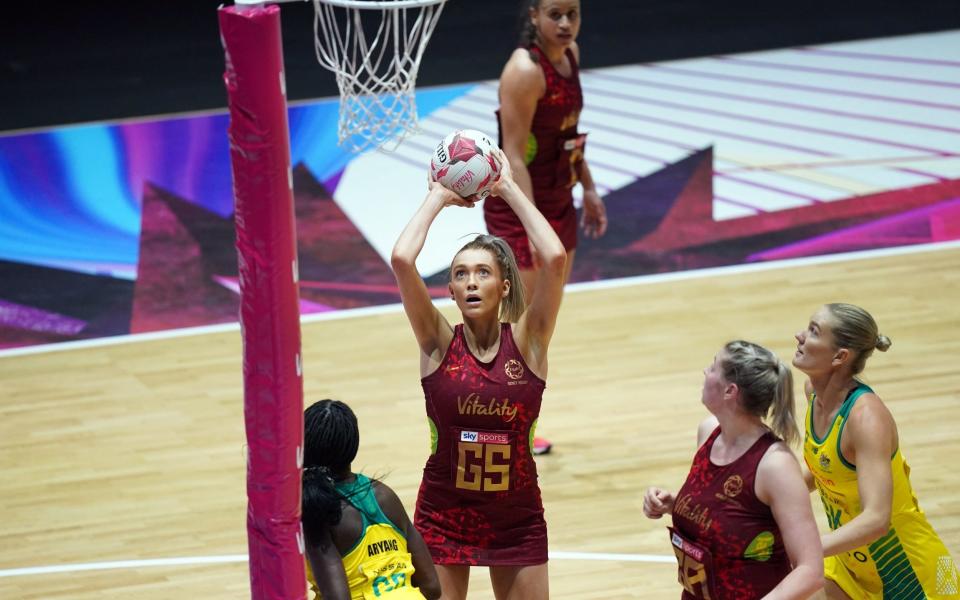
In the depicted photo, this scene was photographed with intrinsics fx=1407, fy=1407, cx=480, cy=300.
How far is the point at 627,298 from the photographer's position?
29.0 ft

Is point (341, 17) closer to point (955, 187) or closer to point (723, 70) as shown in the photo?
point (723, 70)

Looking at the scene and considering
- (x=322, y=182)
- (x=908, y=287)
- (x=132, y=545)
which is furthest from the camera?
(x=322, y=182)

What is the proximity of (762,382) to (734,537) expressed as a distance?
1.42 ft

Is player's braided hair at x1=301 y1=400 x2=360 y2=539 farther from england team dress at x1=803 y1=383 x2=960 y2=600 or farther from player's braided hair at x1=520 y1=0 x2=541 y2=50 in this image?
player's braided hair at x1=520 y1=0 x2=541 y2=50

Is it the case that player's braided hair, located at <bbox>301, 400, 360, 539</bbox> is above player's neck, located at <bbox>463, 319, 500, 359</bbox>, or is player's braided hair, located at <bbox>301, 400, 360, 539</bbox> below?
below

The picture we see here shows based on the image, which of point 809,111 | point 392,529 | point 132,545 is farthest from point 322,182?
point 392,529

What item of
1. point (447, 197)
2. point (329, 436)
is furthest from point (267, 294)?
point (447, 197)

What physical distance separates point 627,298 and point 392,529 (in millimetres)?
5113

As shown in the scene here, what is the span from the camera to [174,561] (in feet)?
19.4

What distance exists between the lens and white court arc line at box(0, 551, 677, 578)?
5781mm

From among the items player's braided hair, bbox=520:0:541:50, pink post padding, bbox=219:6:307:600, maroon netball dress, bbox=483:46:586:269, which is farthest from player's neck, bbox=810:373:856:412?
player's braided hair, bbox=520:0:541:50

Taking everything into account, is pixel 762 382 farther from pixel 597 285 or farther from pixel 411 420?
pixel 597 285

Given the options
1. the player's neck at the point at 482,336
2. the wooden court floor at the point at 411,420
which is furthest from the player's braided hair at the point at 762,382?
the wooden court floor at the point at 411,420

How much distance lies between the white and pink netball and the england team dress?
128 cm
